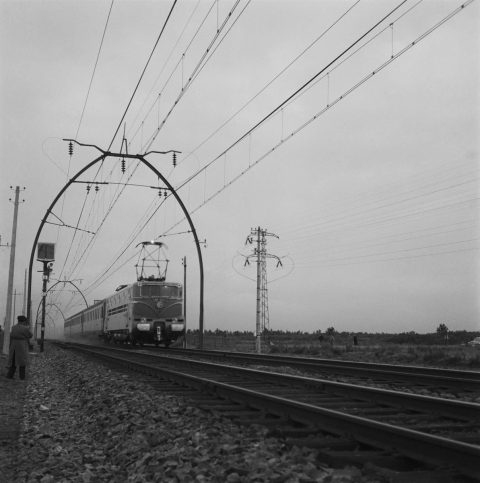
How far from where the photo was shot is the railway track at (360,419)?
5168mm

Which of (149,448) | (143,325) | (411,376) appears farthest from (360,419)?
(143,325)

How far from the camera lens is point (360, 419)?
6.19m

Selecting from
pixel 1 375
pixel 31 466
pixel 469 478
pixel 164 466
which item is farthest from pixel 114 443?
pixel 1 375

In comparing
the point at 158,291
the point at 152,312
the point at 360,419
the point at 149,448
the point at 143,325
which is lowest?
the point at 149,448

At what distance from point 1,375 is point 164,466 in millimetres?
12639

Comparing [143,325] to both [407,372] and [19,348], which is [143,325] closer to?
[19,348]

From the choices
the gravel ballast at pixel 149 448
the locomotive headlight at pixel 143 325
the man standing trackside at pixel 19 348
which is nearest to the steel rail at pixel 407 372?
the gravel ballast at pixel 149 448

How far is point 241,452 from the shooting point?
19.5ft

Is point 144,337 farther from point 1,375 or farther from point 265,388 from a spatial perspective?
point 265,388

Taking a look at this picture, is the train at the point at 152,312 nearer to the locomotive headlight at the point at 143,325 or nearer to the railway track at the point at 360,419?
the locomotive headlight at the point at 143,325

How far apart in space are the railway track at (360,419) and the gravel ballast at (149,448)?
0.40 meters

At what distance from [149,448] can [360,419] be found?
2329mm

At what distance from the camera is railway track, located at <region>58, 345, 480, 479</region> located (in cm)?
517

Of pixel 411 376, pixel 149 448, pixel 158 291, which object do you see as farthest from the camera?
pixel 158 291
